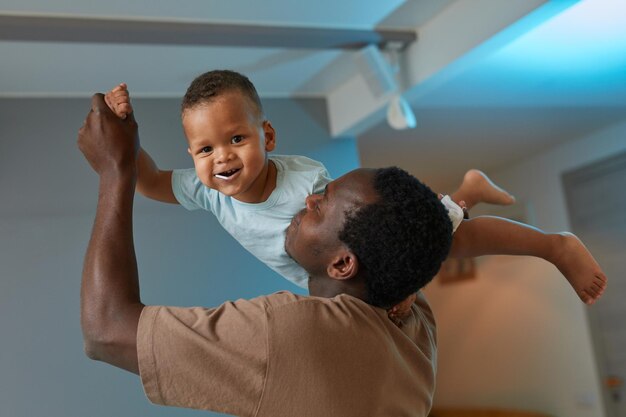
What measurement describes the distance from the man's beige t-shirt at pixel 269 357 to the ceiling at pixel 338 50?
41 centimetres

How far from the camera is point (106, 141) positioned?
0.61m

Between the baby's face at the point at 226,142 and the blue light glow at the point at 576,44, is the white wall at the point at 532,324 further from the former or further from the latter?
the baby's face at the point at 226,142

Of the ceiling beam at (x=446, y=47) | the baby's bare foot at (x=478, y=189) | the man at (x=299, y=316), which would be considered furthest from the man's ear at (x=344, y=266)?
the ceiling beam at (x=446, y=47)

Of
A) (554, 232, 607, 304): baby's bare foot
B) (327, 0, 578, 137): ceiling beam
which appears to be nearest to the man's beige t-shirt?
(554, 232, 607, 304): baby's bare foot

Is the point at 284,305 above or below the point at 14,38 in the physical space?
below

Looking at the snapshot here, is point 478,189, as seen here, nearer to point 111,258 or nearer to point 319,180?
point 319,180

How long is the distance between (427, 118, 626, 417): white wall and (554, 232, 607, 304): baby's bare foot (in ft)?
7.36

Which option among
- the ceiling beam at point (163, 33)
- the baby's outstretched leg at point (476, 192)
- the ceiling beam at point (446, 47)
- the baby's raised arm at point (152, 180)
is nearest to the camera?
the baby's raised arm at point (152, 180)

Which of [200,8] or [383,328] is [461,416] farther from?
[383,328]

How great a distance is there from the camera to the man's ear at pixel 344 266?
2.12 feet

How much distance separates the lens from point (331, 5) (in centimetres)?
160

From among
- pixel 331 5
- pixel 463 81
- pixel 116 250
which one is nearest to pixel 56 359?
pixel 116 250

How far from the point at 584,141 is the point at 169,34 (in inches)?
87.6

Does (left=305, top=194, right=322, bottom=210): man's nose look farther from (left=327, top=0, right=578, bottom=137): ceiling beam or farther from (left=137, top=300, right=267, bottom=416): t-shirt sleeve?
(left=327, top=0, right=578, bottom=137): ceiling beam
